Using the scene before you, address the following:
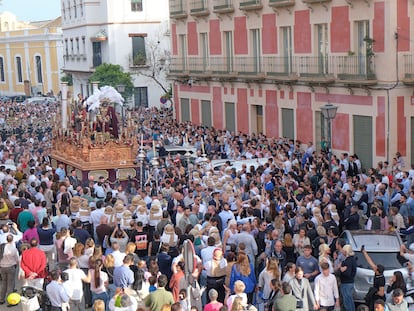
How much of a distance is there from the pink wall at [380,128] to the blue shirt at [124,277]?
16.0m

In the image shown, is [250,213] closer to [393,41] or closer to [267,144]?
[393,41]

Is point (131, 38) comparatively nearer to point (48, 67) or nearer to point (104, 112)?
point (48, 67)

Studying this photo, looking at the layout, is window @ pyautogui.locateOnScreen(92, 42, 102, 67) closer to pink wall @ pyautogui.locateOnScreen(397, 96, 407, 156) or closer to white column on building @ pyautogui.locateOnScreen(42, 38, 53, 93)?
white column on building @ pyautogui.locateOnScreen(42, 38, 53, 93)

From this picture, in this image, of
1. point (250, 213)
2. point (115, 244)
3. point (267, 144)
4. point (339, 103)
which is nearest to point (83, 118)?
point (267, 144)

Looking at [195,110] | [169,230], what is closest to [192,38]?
[195,110]

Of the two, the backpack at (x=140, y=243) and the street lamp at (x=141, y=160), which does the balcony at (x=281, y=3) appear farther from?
the backpack at (x=140, y=243)

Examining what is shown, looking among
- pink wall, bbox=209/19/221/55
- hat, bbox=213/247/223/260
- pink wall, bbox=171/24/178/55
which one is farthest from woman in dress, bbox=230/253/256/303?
pink wall, bbox=171/24/178/55

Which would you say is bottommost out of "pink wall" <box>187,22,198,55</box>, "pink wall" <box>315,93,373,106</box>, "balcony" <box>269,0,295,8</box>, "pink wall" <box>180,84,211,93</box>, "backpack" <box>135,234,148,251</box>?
"backpack" <box>135,234,148,251</box>

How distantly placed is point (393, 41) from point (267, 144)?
21.5 feet

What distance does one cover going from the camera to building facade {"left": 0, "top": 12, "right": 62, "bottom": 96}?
80938mm

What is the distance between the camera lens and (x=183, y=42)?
45438 millimetres

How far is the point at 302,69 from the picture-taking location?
3312cm

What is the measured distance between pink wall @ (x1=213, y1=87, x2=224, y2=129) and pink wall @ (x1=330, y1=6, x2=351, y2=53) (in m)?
10.9

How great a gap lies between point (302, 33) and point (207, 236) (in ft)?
59.5
